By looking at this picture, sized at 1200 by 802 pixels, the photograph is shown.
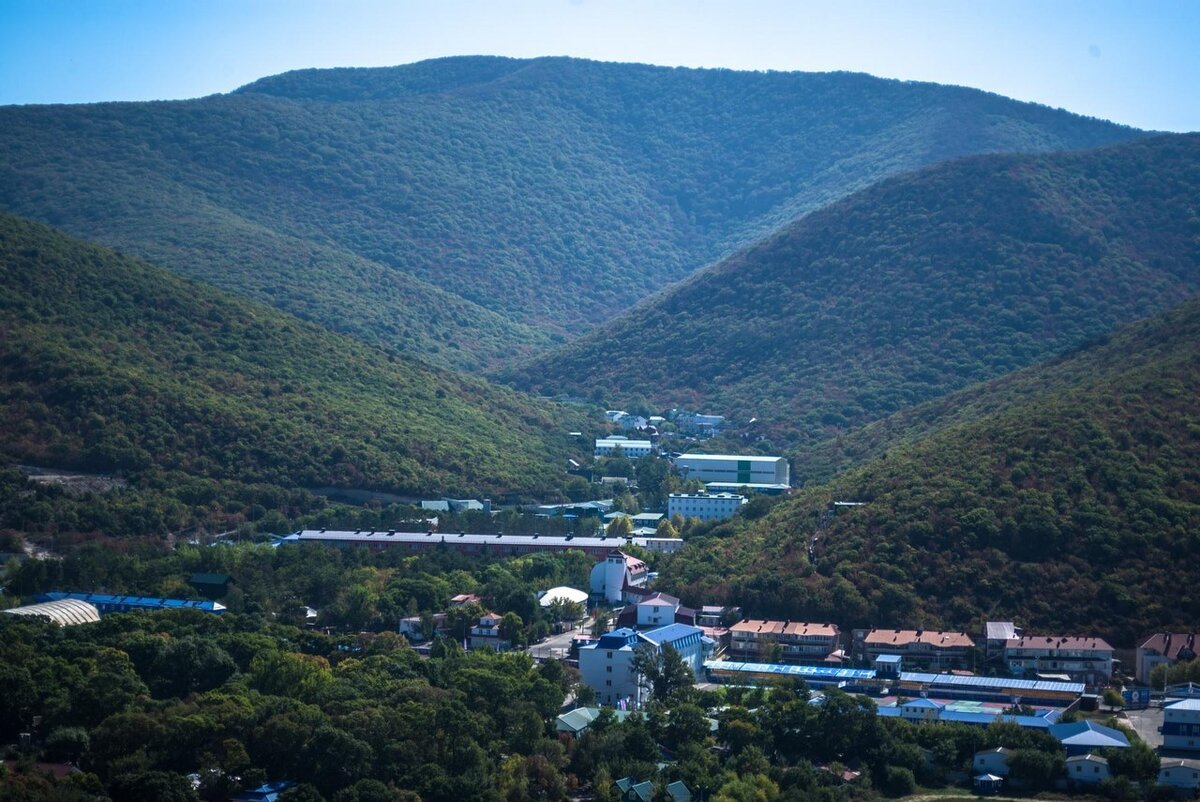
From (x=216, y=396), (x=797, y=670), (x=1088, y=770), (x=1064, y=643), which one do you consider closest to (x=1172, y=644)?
(x=1064, y=643)

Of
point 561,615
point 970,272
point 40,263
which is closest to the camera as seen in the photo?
point 561,615

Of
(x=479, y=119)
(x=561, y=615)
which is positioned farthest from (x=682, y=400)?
(x=479, y=119)

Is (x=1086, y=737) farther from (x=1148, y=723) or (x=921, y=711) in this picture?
(x=921, y=711)

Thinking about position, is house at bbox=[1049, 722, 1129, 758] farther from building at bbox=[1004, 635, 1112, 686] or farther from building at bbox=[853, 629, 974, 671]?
building at bbox=[853, 629, 974, 671]

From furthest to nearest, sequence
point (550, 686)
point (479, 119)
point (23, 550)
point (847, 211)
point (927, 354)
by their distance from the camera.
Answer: point (479, 119), point (847, 211), point (927, 354), point (23, 550), point (550, 686)

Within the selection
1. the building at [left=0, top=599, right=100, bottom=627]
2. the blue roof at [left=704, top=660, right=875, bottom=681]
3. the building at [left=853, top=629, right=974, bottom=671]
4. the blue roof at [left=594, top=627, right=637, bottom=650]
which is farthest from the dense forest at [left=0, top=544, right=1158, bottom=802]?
the building at [left=853, top=629, right=974, bottom=671]

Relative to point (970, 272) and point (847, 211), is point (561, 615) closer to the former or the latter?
point (970, 272)

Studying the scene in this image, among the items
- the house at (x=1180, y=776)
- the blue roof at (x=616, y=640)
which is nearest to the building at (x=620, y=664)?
the blue roof at (x=616, y=640)

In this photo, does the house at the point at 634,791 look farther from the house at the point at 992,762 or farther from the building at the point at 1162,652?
the building at the point at 1162,652
